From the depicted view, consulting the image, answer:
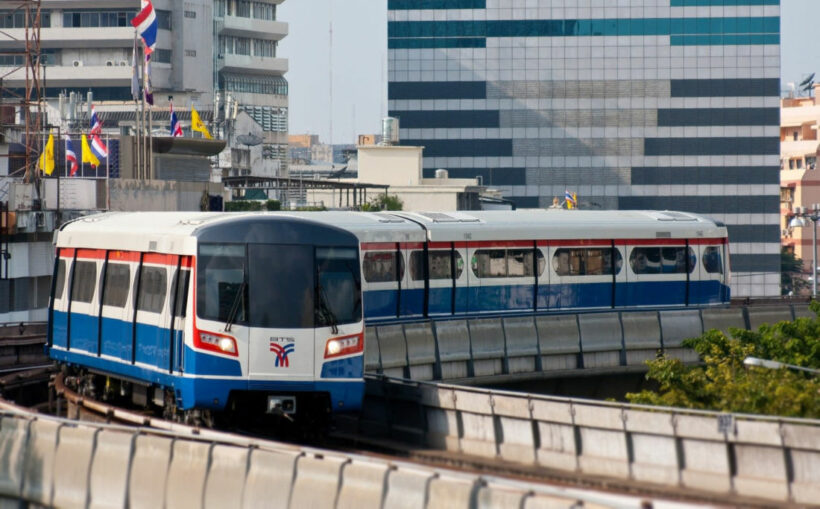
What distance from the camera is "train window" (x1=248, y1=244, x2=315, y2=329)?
2195cm

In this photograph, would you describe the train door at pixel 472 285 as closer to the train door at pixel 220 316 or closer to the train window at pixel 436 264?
the train window at pixel 436 264

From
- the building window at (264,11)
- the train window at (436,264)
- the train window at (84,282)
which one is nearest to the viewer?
the train window at (84,282)

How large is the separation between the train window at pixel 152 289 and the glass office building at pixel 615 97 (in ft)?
360

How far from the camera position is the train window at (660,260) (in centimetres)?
3941

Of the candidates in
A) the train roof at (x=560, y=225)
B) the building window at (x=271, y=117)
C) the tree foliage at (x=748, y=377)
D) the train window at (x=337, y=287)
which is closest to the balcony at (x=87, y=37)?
the building window at (x=271, y=117)

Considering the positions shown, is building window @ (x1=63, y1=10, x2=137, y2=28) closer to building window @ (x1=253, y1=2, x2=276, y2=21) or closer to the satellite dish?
building window @ (x1=253, y1=2, x2=276, y2=21)

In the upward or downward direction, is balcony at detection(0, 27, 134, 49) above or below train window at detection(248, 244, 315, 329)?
above

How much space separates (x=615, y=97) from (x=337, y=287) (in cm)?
11525

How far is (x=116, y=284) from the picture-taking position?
25.9 meters

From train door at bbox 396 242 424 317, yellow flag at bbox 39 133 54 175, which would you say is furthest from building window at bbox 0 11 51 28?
train door at bbox 396 242 424 317

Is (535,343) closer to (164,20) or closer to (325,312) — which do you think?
(325,312)

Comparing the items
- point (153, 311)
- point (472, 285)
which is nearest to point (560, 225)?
point (472, 285)

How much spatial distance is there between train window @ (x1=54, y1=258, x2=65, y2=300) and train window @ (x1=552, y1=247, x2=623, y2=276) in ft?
42.8

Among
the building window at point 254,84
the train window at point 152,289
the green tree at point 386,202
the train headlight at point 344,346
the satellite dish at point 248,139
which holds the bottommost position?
the train headlight at point 344,346
